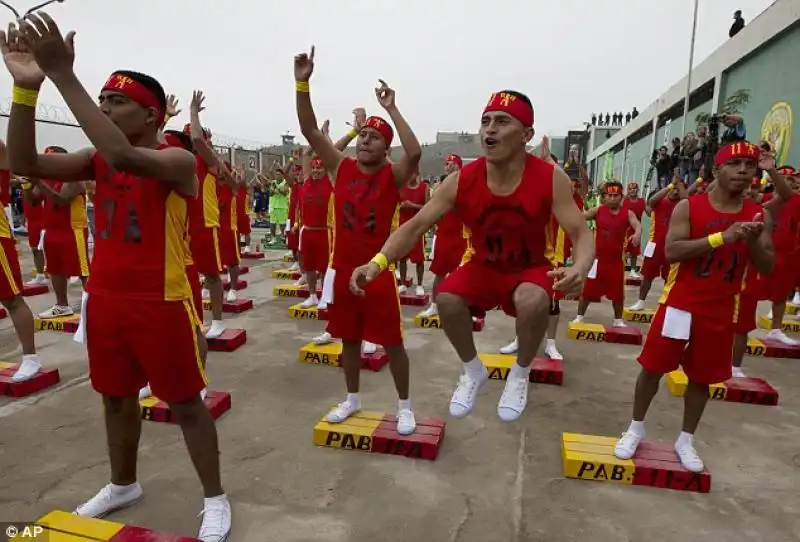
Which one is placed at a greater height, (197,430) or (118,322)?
(118,322)

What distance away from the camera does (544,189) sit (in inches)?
120

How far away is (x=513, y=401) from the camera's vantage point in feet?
10.2

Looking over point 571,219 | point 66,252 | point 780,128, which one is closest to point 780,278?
point 571,219

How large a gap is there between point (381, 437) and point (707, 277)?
8.82ft

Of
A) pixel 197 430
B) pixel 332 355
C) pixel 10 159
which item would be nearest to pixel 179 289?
pixel 197 430

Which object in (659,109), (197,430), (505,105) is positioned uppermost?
(659,109)

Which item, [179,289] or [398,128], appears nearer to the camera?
[179,289]

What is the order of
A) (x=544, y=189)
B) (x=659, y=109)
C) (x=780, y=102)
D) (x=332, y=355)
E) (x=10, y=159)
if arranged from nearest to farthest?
(x=10, y=159) < (x=544, y=189) < (x=332, y=355) < (x=780, y=102) < (x=659, y=109)

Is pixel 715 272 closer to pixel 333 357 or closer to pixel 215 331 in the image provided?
pixel 333 357

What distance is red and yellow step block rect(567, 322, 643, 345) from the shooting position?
7.64 metres

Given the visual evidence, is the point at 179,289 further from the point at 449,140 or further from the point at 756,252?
the point at 449,140

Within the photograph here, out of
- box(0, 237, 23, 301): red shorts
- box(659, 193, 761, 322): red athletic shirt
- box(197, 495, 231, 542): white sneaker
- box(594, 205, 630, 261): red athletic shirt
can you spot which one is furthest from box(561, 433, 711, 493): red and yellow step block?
box(0, 237, 23, 301): red shorts

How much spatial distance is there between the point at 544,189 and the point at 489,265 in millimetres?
546

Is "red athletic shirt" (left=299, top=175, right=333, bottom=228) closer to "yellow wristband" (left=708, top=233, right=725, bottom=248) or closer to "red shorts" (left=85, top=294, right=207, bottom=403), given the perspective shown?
"red shorts" (left=85, top=294, right=207, bottom=403)
